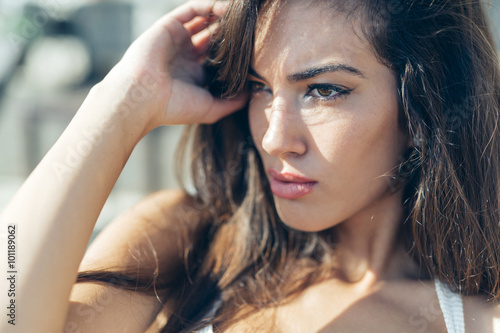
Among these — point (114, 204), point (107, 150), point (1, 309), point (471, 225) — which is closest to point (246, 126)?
point (107, 150)

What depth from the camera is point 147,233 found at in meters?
1.81

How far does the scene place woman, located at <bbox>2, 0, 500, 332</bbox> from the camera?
1388mm

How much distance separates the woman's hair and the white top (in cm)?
3

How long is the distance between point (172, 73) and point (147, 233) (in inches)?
24.3

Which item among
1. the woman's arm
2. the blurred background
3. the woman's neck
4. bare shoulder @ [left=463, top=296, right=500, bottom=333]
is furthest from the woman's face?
the blurred background

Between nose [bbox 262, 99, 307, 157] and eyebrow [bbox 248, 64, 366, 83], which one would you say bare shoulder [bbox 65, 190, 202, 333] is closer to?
nose [bbox 262, 99, 307, 157]

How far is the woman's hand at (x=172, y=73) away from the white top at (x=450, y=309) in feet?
2.49

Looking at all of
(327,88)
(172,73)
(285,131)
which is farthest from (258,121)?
(172,73)

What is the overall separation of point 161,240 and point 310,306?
0.62m

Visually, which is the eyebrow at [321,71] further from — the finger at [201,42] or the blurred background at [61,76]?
the blurred background at [61,76]

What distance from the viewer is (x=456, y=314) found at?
153 cm

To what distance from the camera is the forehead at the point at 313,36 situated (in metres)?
1.38

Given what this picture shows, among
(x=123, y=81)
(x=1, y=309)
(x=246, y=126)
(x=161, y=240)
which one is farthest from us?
(x=246, y=126)

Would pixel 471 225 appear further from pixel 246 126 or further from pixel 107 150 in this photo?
pixel 107 150
